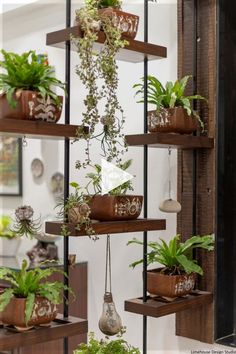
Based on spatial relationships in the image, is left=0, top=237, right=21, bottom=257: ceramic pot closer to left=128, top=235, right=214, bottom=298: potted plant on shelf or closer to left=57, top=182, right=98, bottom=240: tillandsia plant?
left=128, top=235, right=214, bottom=298: potted plant on shelf

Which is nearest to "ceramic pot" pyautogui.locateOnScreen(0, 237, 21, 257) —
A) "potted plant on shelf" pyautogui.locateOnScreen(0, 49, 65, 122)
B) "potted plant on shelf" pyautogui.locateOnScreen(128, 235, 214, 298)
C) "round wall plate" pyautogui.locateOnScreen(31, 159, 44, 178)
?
"round wall plate" pyautogui.locateOnScreen(31, 159, 44, 178)

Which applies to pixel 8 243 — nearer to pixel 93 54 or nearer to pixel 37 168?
pixel 37 168

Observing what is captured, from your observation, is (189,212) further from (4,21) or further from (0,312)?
(4,21)

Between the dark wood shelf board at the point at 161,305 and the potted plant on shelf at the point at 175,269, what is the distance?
0.03 metres

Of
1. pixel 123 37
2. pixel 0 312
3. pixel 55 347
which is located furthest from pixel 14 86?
pixel 55 347

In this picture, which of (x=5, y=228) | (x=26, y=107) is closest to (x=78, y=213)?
(x=26, y=107)

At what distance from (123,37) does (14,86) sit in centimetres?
51

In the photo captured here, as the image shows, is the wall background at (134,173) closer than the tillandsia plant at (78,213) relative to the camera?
No

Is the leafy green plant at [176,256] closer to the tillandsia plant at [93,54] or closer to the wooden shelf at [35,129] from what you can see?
the tillandsia plant at [93,54]

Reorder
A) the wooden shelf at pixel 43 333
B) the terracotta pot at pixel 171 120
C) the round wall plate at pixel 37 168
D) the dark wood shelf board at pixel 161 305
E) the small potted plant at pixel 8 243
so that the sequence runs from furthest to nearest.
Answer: the small potted plant at pixel 8 243
the round wall plate at pixel 37 168
the terracotta pot at pixel 171 120
the dark wood shelf board at pixel 161 305
the wooden shelf at pixel 43 333

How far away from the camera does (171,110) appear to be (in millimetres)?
2414

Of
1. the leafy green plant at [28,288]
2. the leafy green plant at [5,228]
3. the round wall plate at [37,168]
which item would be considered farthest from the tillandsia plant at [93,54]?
the leafy green plant at [5,228]

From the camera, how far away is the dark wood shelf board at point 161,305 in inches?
90.4

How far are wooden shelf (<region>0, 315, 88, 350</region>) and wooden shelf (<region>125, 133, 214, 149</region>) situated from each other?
749 mm
